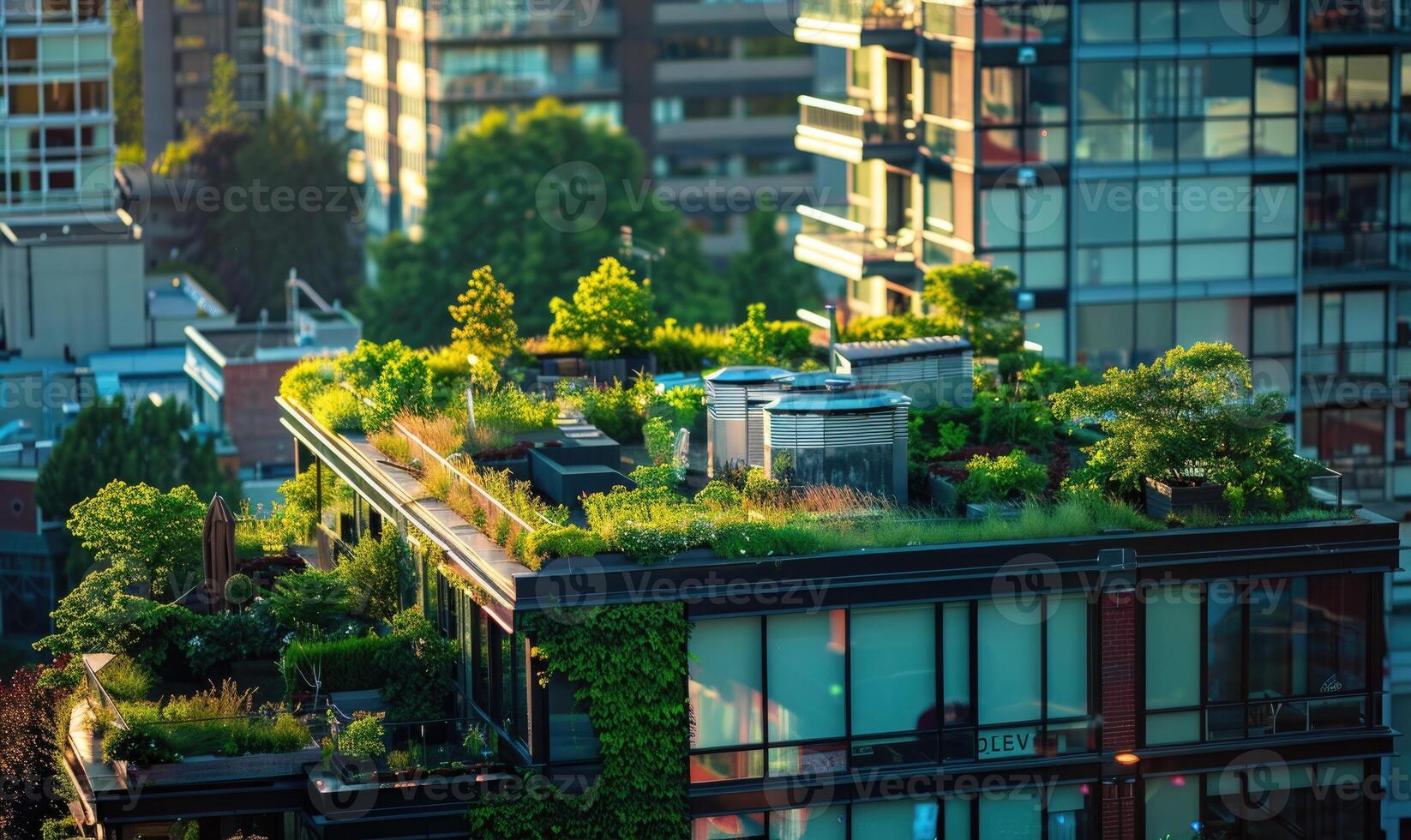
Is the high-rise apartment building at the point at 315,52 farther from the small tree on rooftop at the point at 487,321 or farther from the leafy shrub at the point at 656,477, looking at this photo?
the leafy shrub at the point at 656,477

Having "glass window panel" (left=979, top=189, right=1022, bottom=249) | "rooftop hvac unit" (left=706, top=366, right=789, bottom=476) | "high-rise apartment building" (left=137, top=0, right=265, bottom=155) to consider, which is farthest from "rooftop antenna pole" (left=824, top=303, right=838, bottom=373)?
"high-rise apartment building" (left=137, top=0, right=265, bottom=155)

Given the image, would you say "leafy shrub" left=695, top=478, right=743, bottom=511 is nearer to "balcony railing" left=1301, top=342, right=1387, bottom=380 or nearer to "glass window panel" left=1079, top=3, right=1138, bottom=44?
"glass window panel" left=1079, top=3, right=1138, bottom=44

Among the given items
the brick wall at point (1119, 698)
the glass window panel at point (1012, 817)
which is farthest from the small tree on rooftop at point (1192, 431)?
the glass window panel at point (1012, 817)

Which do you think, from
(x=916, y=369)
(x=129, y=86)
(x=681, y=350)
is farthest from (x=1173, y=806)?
(x=129, y=86)

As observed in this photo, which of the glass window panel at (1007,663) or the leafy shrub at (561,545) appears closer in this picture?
the leafy shrub at (561,545)

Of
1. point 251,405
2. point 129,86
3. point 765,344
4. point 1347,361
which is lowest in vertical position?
point 251,405

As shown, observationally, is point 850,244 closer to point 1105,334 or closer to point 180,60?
point 1105,334
